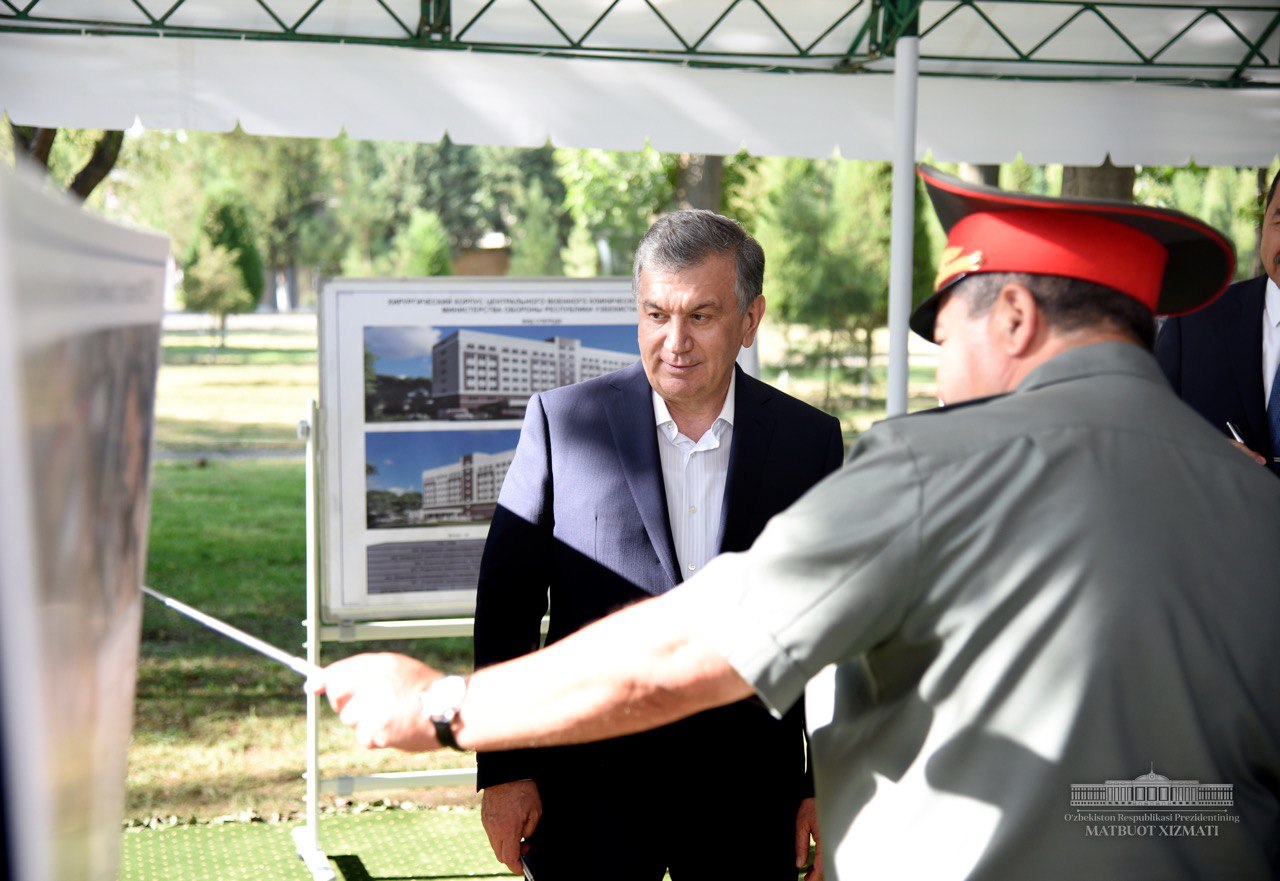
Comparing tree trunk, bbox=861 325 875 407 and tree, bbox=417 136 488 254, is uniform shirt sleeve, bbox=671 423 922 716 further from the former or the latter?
tree, bbox=417 136 488 254

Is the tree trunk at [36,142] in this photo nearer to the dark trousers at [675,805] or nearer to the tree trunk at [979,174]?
the dark trousers at [675,805]

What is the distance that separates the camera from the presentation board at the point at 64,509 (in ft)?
2.29

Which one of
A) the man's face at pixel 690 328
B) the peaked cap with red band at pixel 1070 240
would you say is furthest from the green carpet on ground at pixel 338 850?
the peaked cap with red band at pixel 1070 240

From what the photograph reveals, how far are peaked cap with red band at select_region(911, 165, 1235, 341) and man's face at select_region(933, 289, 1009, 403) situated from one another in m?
0.05

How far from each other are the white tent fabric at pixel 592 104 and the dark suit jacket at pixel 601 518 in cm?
260

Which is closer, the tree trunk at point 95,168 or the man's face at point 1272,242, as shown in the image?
the man's face at point 1272,242

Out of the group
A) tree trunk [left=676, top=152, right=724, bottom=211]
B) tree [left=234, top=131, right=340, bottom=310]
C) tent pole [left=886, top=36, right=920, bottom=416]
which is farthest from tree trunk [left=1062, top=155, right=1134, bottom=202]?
tree [left=234, top=131, right=340, bottom=310]

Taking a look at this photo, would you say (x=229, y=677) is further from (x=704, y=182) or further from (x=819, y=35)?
(x=704, y=182)

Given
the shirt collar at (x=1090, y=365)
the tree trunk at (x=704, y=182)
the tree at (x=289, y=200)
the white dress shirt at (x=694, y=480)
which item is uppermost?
the tree at (x=289, y=200)

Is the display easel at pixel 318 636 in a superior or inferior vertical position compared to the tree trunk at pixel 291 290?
inferior

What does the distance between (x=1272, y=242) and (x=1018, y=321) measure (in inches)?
79.7

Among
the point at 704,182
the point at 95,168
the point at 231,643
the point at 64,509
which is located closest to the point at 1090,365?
the point at 64,509

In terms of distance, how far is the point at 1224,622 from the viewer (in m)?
1.31

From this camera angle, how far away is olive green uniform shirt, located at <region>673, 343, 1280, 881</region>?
4.06ft
